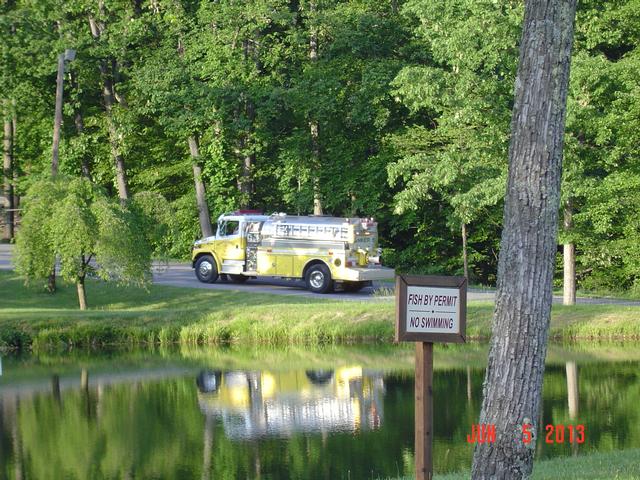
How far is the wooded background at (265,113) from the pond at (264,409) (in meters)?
7.77

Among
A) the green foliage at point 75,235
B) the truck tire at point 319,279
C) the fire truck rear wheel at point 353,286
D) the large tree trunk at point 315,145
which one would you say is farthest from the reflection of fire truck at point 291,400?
the large tree trunk at point 315,145

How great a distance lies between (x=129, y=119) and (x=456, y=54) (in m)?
17.7

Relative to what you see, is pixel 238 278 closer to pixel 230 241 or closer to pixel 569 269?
pixel 230 241

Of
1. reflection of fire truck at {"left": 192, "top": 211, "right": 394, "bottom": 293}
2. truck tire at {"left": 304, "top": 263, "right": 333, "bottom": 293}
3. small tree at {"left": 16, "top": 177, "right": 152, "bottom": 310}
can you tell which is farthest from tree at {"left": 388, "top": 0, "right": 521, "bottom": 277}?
small tree at {"left": 16, "top": 177, "right": 152, "bottom": 310}

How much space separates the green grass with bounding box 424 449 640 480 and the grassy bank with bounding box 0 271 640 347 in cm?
1381

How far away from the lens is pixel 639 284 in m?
34.8

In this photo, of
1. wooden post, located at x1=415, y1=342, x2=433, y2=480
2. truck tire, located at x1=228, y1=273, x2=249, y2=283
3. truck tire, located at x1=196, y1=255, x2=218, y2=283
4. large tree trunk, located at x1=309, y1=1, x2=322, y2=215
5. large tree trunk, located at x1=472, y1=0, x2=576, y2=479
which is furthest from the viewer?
large tree trunk, located at x1=309, y1=1, x2=322, y2=215

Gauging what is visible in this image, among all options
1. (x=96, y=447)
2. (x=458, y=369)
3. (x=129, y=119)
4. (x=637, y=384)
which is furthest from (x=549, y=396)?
(x=129, y=119)

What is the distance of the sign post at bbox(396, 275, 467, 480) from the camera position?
843 cm

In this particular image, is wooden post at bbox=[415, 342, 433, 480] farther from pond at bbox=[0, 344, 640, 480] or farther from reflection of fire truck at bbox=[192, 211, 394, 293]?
reflection of fire truck at bbox=[192, 211, 394, 293]

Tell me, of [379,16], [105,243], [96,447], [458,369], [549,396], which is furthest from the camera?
[379,16]

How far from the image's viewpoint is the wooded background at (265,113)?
37125 mm

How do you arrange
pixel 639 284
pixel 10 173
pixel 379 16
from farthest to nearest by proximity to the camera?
1. pixel 10 173
2. pixel 379 16
3. pixel 639 284

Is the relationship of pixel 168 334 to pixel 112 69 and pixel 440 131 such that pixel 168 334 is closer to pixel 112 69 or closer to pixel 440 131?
pixel 440 131
